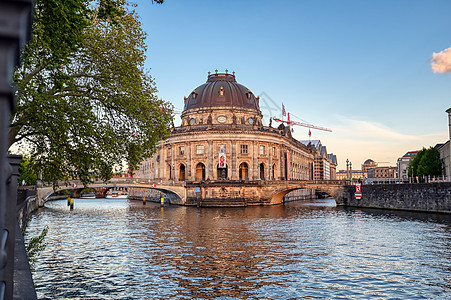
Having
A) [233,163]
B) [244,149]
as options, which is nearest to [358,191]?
[233,163]

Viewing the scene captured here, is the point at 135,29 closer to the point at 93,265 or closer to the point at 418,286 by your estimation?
the point at 93,265

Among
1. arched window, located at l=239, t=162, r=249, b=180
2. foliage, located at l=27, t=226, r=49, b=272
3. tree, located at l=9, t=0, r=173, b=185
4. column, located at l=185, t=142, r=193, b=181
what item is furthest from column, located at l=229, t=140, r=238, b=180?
foliage, located at l=27, t=226, r=49, b=272

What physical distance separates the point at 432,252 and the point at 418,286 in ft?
23.6

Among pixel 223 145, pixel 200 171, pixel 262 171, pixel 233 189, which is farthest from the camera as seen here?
pixel 200 171

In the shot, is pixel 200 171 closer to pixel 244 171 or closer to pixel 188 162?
pixel 188 162

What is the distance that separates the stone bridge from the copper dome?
22.3 m

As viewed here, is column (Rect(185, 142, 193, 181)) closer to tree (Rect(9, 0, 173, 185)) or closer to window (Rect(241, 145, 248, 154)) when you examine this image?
window (Rect(241, 145, 248, 154))

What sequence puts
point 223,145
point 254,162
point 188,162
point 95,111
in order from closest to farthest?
1. point 95,111
2. point 223,145
3. point 254,162
4. point 188,162

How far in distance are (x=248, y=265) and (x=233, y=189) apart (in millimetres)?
54117

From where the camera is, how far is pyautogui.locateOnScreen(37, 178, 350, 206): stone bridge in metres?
71.6

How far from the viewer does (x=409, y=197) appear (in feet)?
171

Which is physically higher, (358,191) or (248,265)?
(358,191)

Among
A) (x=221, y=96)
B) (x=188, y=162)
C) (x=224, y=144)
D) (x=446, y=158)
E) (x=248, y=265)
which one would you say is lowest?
(x=248, y=265)

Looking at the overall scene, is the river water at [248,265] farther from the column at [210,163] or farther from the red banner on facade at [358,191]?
the column at [210,163]
